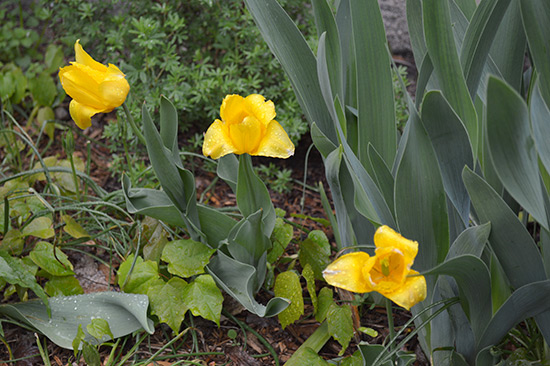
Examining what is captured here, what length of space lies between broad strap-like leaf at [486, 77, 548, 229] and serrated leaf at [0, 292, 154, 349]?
0.90 metres

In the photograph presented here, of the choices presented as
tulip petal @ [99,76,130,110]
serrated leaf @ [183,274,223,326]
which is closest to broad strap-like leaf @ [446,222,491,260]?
serrated leaf @ [183,274,223,326]

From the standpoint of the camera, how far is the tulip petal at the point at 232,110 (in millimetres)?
1125

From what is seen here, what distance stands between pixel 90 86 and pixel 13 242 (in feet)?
2.20

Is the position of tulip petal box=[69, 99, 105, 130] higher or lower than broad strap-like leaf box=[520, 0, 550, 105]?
lower

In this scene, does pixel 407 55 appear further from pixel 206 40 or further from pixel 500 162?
pixel 500 162

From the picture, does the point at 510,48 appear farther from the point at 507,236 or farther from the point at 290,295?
the point at 290,295

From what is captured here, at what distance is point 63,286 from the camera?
1.55 meters

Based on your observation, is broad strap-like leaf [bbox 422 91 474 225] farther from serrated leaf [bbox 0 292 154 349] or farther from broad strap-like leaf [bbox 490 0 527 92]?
serrated leaf [bbox 0 292 154 349]


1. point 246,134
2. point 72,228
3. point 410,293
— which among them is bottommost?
point 72,228

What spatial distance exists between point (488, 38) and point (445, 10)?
10 cm

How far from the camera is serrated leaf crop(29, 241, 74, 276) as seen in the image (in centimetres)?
152

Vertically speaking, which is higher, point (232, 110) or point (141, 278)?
point (232, 110)

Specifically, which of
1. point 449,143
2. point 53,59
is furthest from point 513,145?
point 53,59

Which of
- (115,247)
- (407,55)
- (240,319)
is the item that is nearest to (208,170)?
(115,247)
